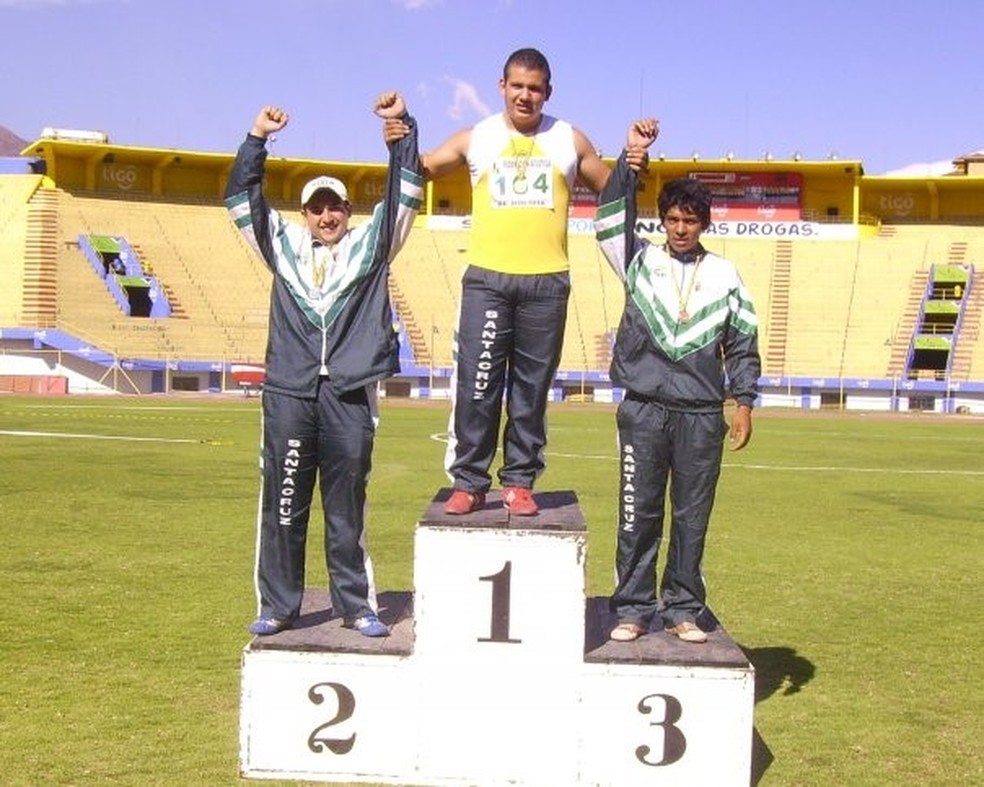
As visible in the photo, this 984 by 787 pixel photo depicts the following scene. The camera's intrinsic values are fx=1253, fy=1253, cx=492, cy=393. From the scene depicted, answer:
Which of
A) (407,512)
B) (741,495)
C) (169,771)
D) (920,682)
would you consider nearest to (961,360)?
(741,495)

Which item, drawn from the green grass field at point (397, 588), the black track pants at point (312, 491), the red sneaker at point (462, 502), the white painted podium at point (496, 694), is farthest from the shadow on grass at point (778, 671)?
the black track pants at point (312, 491)

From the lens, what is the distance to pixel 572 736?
16.1ft

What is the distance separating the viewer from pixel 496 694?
16.3ft

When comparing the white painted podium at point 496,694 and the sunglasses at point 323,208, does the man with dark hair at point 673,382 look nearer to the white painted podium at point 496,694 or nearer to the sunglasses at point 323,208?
the white painted podium at point 496,694

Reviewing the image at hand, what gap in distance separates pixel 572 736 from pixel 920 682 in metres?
2.29

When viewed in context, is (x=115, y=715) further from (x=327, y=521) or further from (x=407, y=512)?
(x=407, y=512)

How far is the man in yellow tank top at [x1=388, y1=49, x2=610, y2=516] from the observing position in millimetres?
5734

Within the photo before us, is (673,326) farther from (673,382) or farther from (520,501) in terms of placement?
(520,501)

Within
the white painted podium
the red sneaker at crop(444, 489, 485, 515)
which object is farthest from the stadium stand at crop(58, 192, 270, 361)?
the white painted podium

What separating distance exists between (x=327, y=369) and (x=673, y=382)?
5.03 ft

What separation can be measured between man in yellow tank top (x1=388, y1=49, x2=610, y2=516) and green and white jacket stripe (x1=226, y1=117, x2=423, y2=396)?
36 cm

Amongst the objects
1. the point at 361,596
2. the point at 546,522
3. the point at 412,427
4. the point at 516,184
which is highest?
the point at 516,184

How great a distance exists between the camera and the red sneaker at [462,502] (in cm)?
552

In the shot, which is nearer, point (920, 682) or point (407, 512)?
point (920, 682)
